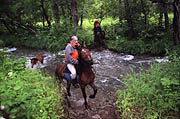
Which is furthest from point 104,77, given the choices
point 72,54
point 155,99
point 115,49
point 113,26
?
point 113,26

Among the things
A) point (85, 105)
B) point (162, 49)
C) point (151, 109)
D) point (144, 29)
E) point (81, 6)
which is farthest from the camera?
point (81, 6)

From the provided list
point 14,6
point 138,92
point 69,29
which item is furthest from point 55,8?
point 138,92

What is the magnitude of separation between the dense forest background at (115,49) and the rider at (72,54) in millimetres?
884

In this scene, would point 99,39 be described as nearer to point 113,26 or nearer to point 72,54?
point 113,26

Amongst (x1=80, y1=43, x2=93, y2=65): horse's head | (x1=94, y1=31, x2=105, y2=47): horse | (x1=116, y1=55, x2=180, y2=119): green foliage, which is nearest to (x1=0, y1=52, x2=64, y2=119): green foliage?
(x1=80, y1=43, x2=93, y2=65): horse's head

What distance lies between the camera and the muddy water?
5.69 meters

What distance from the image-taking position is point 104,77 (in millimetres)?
9242

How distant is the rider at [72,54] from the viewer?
577 centimetres

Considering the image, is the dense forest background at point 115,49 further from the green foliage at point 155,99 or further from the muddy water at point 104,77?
the muddy water at point 104,77

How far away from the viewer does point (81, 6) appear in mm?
19812

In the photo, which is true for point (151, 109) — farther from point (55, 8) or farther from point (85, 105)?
point (55, 8)

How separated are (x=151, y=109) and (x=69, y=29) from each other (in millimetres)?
13816

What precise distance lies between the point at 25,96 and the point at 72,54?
2.89 metres

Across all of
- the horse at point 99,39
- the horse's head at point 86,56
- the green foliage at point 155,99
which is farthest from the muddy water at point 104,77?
the horse at point 99,39
